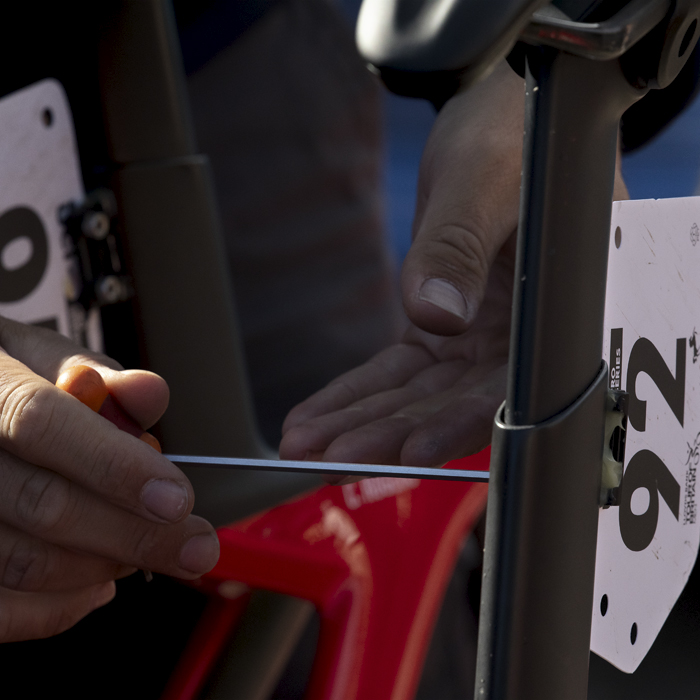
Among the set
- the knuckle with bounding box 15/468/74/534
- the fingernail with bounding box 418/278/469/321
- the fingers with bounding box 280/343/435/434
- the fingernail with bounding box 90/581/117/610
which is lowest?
the fingernail with bounding box 90/581/117/610

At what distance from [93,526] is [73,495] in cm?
2

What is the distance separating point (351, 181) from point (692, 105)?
34.5 inches

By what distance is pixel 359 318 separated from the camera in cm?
154

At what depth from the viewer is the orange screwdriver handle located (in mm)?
418

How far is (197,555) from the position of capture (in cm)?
45

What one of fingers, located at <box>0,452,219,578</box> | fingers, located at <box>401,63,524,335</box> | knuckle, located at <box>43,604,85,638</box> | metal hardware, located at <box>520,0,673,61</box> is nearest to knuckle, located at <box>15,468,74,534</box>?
fingers, located at <box>0,452,219,578</box>

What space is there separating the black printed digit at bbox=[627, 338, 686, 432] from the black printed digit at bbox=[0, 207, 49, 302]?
0.53 metres

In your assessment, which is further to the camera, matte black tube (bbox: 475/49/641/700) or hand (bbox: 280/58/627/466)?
hand (bbox: 280/58/627/466)

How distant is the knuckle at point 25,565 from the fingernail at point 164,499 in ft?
0.32

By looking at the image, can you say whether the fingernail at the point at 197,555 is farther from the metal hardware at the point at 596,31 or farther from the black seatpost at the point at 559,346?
the metal hardware at the point at 596,31

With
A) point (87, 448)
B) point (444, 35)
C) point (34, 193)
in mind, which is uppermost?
point (34, 193)

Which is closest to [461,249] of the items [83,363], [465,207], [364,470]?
[465,207]

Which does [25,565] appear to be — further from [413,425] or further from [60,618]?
[413,425]

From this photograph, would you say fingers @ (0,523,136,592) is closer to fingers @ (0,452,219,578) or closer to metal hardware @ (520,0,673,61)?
fingers @ (0,452,219,578)
